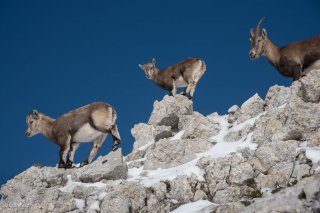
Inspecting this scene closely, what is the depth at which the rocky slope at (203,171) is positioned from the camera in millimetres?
14469

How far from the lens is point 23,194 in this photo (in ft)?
55.9

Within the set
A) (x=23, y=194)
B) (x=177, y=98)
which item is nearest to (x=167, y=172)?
(x=23, y=194)

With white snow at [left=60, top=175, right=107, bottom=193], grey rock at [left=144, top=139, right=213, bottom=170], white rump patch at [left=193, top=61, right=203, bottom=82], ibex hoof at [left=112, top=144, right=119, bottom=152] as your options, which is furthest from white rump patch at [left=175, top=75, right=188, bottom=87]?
white snow at [left=60, top=175, right=107, bottom=193]

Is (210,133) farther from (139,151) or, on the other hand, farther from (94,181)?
(94,181)

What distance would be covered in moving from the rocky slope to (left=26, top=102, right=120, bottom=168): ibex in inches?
71.6

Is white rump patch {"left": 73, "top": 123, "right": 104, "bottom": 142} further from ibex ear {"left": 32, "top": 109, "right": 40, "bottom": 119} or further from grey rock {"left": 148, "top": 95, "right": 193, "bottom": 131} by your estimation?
grey rock {"left": 148, "top": 95, "right": 193, "bottom": 131}

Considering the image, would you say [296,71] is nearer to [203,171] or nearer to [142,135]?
[203,171]

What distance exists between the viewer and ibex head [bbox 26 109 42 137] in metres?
22.7

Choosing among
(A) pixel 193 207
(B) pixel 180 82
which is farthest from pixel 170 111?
(A) pixel 193 207

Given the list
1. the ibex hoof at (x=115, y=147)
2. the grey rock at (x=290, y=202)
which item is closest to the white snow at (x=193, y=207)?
the grey rock at (x=290, y=202)

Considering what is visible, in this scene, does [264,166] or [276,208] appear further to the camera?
[264,166]

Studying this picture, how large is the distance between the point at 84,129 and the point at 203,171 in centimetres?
685

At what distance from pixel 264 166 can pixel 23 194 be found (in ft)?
29.0

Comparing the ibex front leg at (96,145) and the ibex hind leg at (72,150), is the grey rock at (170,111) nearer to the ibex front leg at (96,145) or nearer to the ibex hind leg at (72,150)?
the ibex front leg at (96,145)
